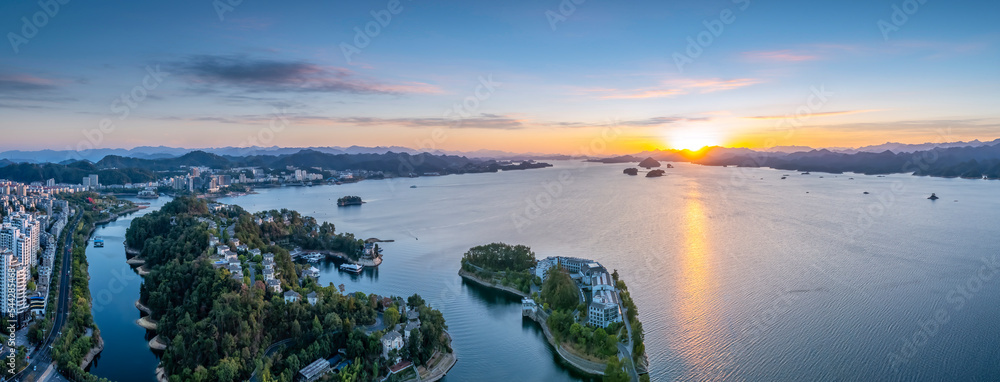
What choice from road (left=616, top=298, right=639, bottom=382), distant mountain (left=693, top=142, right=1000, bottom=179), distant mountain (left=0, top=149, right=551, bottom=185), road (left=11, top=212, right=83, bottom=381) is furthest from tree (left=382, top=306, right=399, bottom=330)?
distant mountain (left=693, top=142, right=1000, bottom=179)

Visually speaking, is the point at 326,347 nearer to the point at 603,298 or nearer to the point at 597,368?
the point at 597,368

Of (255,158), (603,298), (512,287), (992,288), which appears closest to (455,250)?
(512,287)

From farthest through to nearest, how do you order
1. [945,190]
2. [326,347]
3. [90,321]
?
1. [945,190]
2. [90,321]
3. [326,347]

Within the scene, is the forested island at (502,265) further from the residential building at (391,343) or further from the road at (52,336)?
the road at (52,336)

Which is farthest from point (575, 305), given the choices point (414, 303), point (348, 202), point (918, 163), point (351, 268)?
point (918, 163)

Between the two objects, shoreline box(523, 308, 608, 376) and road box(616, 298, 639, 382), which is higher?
road box(616, 298, 639, 382)

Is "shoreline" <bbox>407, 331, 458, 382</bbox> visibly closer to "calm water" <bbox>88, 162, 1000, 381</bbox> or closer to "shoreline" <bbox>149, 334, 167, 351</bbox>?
"calm water" <bbox>88, 162, 1000, 381</bbox>

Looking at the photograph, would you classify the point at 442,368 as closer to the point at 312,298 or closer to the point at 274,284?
the point at 312,298
